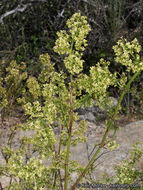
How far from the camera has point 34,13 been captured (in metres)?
5.98

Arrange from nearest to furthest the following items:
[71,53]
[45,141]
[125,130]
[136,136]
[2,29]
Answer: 1. [71,53]
2. [45,141]
3. [136,136]
4. [125,130]
5. [2,29]

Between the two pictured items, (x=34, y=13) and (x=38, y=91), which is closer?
(x=38, y=91)

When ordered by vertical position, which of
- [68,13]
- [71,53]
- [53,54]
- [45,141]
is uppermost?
[68,13]

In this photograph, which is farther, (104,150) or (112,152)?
(104,150)

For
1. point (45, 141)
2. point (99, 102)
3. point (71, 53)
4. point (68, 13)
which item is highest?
point (68, 13)

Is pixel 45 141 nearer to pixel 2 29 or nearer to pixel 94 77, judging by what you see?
pixel 94 77

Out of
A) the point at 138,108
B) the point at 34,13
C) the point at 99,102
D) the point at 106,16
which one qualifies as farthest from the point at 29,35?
the point at 99,102

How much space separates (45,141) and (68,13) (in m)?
4.78

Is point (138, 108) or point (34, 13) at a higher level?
point (34, 13)

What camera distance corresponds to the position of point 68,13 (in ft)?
18.6

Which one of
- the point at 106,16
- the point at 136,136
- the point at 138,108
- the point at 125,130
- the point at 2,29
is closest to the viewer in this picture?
the point at 136,136

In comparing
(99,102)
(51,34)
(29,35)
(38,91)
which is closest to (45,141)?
(99,102)

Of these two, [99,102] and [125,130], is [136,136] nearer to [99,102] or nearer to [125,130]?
[125,130]

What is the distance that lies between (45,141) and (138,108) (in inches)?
149
